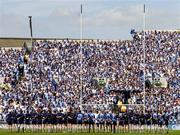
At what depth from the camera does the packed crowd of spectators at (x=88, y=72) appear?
5444 centimetres

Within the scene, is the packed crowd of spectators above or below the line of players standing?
above

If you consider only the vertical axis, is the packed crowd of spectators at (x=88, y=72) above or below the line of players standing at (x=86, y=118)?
above

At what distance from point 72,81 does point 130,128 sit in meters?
14.7

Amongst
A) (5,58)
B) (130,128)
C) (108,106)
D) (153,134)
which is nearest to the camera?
(153,134)

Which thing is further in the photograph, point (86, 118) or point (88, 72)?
point (88, 72)

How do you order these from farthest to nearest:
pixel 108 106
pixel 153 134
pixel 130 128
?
pixel 108 106 < pixel 130 128 < pixel 153 134

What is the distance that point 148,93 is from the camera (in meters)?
56.0

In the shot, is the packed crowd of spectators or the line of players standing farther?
the packed crowd of spectators

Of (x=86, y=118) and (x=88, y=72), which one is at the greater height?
(x=88, y=72)

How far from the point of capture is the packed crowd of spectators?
54.4 meters

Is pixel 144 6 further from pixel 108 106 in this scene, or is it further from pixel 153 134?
pixel 153 134

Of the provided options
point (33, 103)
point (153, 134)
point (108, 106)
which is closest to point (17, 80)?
point (33, 103)

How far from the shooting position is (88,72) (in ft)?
198

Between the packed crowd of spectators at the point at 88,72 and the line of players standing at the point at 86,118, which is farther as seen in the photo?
the packed crowd of spectators at the point at 88,72
